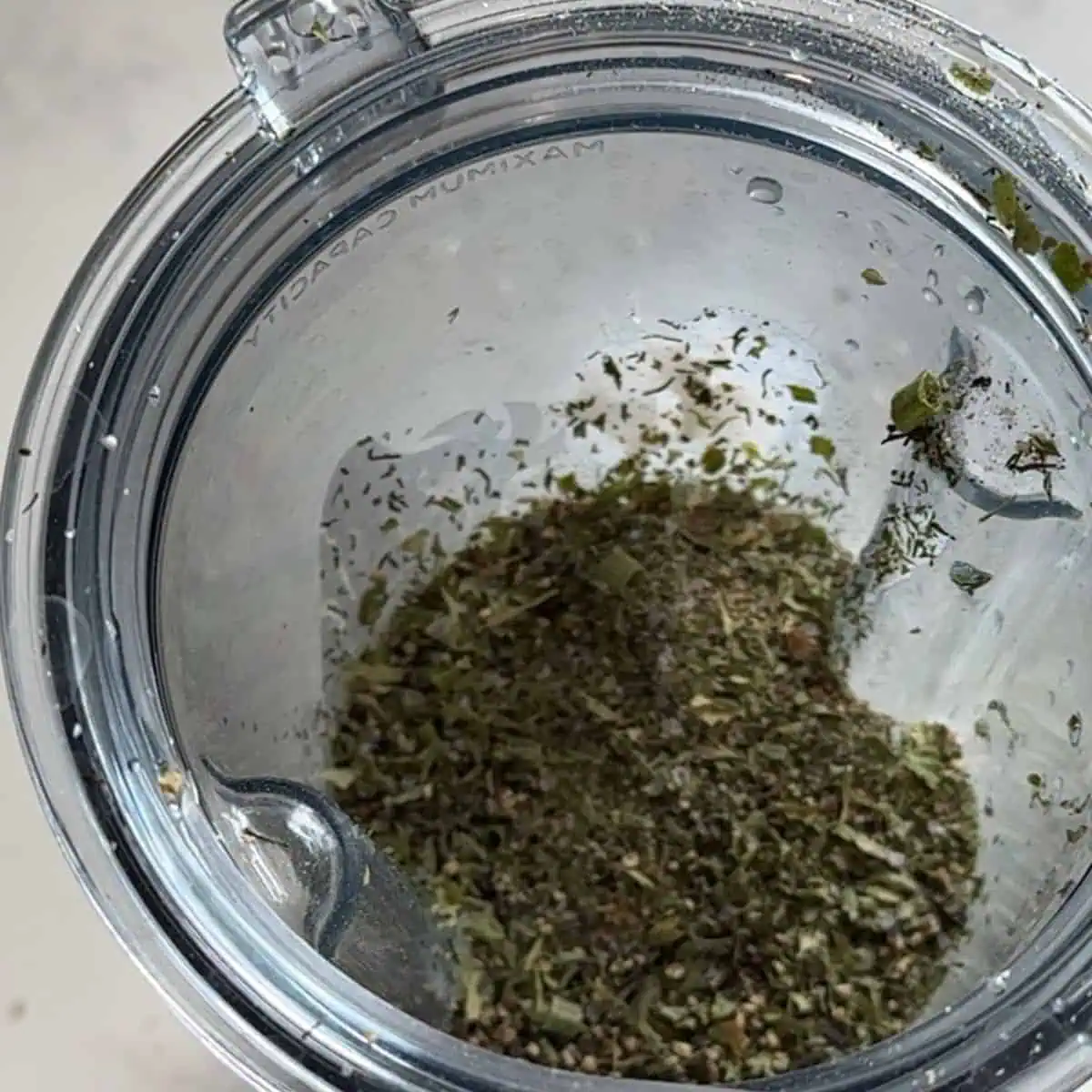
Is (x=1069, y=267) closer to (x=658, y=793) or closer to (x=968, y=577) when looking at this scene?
(x=968, y=577)

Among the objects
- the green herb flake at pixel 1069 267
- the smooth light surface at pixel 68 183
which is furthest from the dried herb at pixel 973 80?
the smooth light surface at pixel 68 183

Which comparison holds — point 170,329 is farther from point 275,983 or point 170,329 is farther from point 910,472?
point 910,472

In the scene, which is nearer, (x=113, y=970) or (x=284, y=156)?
(x=284, y=156)

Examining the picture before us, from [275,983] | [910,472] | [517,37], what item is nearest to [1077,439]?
[910,472]

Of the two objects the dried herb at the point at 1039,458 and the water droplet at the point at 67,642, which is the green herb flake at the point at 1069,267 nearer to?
the dried herb at the point at 1039,458

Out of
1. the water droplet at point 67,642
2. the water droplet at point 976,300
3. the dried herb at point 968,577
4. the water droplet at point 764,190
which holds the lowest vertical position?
the dried herb at point 968,577

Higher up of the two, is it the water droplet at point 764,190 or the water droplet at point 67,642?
the water droplet at point 764,190

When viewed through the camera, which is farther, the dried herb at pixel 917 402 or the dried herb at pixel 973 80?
the dried herb at pixel 917 402
